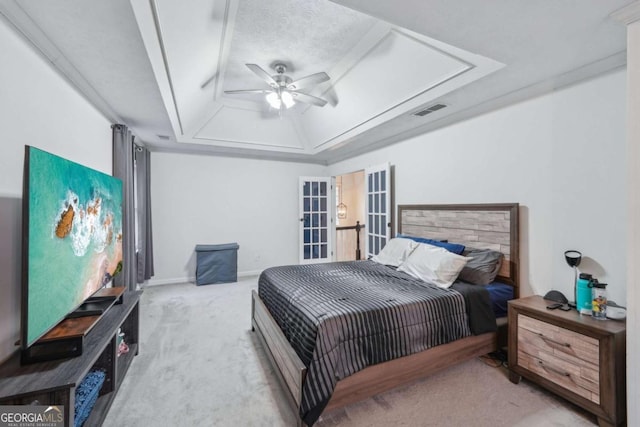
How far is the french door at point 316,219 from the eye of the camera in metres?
5.73

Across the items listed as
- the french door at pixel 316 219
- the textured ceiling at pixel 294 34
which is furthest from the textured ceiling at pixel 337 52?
the french door at pixel 316 219

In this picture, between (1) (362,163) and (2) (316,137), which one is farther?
(1) (362,163)

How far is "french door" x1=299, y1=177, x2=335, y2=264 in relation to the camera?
573cm

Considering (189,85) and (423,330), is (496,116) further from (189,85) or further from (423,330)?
(189,85)

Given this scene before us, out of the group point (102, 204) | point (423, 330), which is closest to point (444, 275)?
point (423, 330)

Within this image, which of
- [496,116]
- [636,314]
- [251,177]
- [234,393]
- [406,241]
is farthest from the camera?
[251,177]

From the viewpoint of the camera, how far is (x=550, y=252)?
2.36 metres

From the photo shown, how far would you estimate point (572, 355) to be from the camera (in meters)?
1.78

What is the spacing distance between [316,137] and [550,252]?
342cm

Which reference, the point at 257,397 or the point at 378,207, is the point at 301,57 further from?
the point at 257,397

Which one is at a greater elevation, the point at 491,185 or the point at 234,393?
the point at 491,185

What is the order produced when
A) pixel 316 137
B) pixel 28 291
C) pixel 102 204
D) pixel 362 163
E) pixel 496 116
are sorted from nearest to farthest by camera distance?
pixel 28 291, pixel 102 204, pixel 496 116, pixel 316 137, pixel 362 163

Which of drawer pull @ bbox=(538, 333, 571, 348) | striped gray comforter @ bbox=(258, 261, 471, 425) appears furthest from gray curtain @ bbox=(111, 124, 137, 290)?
drawer pull @ bbox=(538, 333, 571, 348)

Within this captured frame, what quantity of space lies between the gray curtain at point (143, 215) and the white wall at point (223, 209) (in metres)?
0.28
